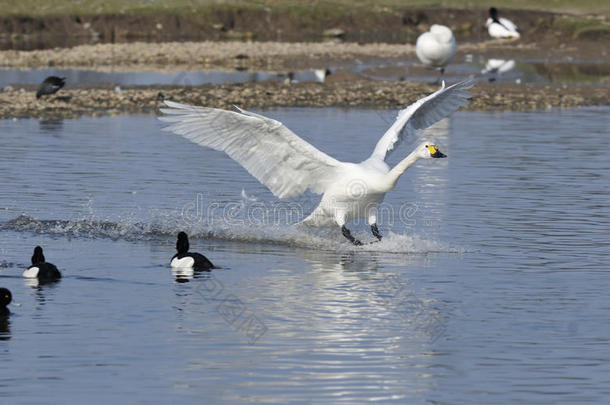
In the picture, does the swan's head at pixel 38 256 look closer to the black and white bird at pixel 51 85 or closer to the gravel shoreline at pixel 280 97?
the gravel shoreline at pixel 280 97

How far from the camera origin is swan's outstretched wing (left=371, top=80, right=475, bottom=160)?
49.7 ft

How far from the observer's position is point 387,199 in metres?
18.0

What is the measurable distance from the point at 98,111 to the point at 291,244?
16586mm

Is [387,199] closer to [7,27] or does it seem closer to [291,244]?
[291,244]

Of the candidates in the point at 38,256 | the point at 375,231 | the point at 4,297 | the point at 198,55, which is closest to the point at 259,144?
the point at 375,231

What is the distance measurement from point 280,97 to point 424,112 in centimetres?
1757

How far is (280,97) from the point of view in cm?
3319

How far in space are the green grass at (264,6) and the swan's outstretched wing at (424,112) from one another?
47989mm

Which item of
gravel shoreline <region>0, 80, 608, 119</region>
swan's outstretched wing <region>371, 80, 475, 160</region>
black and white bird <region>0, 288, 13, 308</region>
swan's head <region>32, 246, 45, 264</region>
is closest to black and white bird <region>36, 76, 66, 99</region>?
gravel shoreline <region>0, 80, 608, 119</region>

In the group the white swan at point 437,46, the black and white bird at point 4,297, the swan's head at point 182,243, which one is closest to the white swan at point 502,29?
the white swan at point 437,46

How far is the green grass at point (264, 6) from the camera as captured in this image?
62.3m

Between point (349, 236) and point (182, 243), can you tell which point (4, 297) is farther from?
point (349, 236)

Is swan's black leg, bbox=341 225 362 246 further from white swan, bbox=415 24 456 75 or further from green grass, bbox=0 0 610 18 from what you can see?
green grass, bbox=0 0 610 18

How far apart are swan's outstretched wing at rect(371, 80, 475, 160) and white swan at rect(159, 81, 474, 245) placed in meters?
0.02
